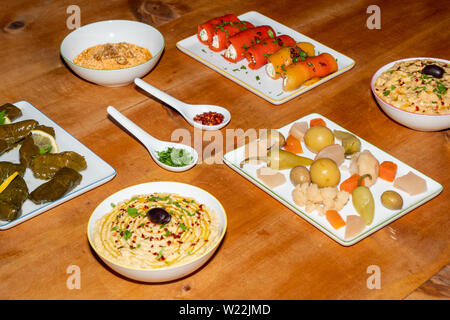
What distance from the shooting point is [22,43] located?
7.96 feet

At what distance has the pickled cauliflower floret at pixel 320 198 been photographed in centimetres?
148

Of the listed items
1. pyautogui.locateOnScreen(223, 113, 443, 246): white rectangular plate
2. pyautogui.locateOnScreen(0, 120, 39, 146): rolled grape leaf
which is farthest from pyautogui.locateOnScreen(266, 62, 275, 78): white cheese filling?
pyautogui.locateOnScreen(0, 120, 39, 146): rolled grape leaf

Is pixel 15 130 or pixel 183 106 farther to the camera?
pixel 183 106

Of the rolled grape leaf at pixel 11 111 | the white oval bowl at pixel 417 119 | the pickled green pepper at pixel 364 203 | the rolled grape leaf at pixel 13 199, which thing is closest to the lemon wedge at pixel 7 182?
the rolled grape leaf at pixel 13 199

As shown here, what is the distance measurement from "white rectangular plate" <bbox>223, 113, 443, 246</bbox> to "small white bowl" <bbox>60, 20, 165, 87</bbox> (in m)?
0.62

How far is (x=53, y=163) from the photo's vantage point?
162 cm

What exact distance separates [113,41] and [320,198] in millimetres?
1302

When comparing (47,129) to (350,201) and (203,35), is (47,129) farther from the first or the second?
(350,201)

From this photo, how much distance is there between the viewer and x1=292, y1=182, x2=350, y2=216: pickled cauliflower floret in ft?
4.86

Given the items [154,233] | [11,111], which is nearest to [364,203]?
[154,233]

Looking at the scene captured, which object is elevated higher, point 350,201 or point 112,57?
point 112,57

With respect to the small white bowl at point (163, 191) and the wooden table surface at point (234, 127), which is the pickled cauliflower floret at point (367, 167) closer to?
the wooden table surface at point (234, 127)
